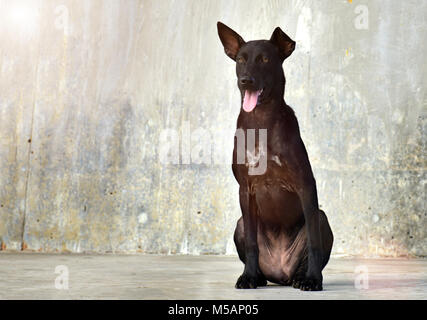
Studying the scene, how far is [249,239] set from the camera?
3.16m

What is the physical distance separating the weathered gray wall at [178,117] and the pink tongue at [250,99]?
7.77 ft

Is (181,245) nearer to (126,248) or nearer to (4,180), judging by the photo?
(126,248)

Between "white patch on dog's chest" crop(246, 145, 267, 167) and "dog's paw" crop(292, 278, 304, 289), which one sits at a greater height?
"white patch on dog's chest" crop(246, 145, 267, 167)

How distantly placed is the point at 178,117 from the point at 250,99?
8.15 ft

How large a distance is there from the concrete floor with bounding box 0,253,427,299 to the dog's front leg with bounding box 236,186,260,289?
92 mm

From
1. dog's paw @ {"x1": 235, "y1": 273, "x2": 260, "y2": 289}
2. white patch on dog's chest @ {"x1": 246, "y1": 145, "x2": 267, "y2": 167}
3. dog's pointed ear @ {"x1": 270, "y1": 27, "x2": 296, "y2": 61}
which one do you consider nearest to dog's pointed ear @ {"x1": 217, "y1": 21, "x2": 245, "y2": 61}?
dog's pointed ear @ {"x1": 270, "y1": 27, "x2": 296, "y2": 61}

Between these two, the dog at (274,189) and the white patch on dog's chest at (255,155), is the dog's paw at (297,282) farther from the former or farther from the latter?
the white patch on dog's chest at (255,155)

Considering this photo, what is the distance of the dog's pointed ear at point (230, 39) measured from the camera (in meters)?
3.39

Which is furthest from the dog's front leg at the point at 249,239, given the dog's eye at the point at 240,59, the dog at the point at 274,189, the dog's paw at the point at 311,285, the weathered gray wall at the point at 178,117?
the weathered gray wall at the point at 178,117

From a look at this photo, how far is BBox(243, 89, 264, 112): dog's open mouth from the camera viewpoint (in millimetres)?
3115

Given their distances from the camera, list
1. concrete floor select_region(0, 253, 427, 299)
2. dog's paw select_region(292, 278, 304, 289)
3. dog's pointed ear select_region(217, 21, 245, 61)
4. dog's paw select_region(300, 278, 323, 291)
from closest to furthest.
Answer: concrete floor select_region(0, 253, 427, 299) < dog's paw select_region(300, 278, 323, 291) < dog's paw select_region(292, 278, 304, 289) < dog's pointed ear select_region(217, 21, 245, 61)

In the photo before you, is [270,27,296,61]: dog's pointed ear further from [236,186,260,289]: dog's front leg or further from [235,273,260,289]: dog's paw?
[235,273,260,289]: dog's paw
